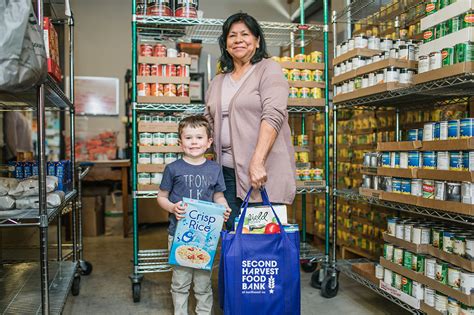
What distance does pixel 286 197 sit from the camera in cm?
213

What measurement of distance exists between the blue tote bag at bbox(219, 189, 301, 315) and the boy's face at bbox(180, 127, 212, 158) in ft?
1.40

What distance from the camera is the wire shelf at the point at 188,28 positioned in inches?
110

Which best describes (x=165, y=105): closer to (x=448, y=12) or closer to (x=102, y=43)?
(x=448, y=12)

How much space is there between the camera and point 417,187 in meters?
2.22

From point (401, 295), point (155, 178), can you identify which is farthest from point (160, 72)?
point (401, 295)

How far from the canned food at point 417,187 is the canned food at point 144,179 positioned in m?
1.59

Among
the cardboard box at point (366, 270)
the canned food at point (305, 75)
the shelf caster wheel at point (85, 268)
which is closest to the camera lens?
the cardboard box at point (366, 270)

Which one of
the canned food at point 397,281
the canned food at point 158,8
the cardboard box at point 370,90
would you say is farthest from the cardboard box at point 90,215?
the canned food at point 397,281

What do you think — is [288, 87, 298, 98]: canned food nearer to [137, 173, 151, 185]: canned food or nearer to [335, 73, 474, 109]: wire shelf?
[335, 73, 474, 109]: wire shelf

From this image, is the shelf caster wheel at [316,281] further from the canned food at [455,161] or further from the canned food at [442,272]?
the canned food at [455,161]

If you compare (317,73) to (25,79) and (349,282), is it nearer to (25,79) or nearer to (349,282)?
(349,282)

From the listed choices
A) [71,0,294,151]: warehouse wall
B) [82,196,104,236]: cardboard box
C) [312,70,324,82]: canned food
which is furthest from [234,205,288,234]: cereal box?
[71,0,294,151]: warehouse wall

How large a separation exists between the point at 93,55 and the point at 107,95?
694mm

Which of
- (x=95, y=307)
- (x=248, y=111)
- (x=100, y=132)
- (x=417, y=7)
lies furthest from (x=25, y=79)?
(x=100, y=132)
